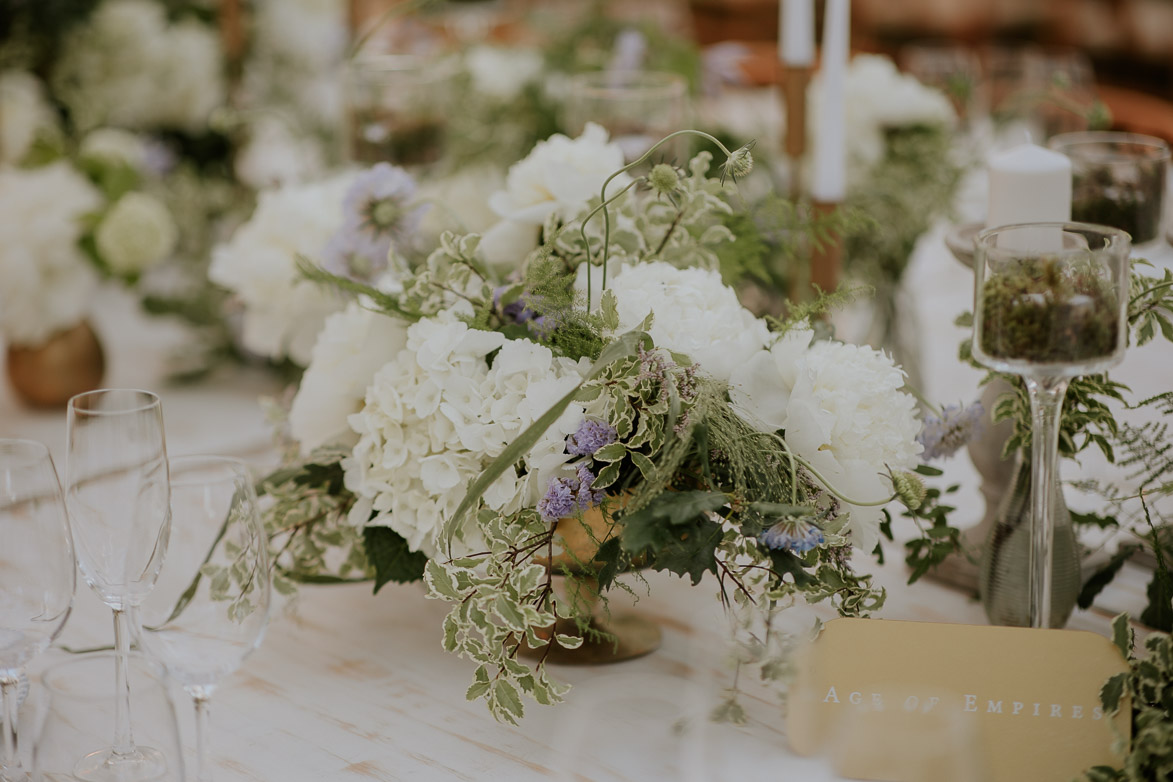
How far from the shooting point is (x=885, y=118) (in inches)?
67.6

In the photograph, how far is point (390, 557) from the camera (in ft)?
3.28

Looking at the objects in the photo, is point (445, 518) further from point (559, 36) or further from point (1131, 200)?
point (559, 36)

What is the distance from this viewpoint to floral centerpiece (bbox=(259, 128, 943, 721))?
0.84 meters

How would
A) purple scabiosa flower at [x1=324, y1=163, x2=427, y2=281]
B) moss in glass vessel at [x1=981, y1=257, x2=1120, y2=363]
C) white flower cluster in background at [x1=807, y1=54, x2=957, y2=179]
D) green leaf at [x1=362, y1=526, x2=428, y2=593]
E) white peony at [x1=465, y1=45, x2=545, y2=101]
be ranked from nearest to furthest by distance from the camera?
1. moss in glass vessel at [x1=981, y1=257, x2=1120, y2=363]
2. green leaf at [x1=362, y1=526, x2=428, y2=593]
3. purple scabiosa flower at [x1=324, y1=163, x2=427, y2=281]
4. white flower cluster in background at [x1=807, y1=54, x2=957, y2=179]
5. white peony at [x1=465, y1=45, x2=545, y2=101]

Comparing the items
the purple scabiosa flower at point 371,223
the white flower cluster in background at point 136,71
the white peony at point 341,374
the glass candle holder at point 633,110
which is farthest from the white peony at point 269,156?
the white peony at point 341,374

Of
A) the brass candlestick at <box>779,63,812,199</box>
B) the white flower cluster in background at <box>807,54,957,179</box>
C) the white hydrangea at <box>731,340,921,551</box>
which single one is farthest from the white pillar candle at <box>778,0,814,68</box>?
the white hydrangea at <box>731,340,921,551</box>

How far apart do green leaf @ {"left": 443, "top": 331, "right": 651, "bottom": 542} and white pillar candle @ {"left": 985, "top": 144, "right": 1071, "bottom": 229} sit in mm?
326

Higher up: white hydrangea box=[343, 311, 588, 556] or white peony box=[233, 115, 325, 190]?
white peony box=[233, 115, 325, 190]

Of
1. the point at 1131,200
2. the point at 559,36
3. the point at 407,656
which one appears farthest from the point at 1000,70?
the point at 407,656

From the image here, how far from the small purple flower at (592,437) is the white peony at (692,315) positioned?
0.27 ft

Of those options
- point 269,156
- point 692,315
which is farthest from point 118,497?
point 269,156

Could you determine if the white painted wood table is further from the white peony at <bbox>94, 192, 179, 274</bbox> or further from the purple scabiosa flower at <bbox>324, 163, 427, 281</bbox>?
the white peony at <bbox>94, 192, 179, 274</bbox>

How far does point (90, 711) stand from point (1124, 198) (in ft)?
3.15

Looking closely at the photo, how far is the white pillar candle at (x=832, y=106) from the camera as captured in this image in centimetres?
132
